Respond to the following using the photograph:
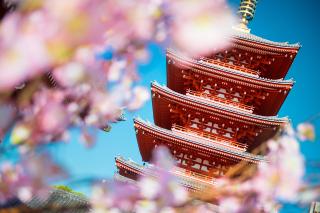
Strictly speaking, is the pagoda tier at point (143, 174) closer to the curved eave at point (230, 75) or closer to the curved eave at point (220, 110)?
the curved eave at point (220, 110)

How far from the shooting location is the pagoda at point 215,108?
36.1 feet

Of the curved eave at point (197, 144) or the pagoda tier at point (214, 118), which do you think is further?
the pagoda tier at point (214, 118)

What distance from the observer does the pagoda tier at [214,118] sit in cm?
1132

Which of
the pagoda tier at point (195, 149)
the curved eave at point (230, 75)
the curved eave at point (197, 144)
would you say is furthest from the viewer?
the curved eave at point (230, 75)

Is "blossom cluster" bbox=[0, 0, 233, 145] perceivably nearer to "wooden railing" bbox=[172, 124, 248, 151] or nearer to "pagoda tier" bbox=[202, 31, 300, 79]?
"wooden railing" bbox=[172, 124, 248, 151]

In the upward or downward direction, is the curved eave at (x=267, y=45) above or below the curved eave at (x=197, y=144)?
above

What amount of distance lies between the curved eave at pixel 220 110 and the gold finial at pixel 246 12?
12.5 ft

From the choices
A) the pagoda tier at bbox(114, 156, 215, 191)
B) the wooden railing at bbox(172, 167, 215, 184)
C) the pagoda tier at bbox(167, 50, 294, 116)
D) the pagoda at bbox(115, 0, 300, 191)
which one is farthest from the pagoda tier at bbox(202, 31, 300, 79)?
the pagoda tier at bbox(114, 156, 215, 191)

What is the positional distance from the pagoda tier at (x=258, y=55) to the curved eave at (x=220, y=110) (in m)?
1.83

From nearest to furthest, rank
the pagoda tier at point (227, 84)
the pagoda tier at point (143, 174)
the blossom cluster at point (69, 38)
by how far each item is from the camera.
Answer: the blossom cluster at point (69, 38) < the pagoda tier at point (143, 174) < the pagoda tier at point (227, 84)

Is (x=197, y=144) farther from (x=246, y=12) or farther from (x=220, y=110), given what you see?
(x=246, y=12)

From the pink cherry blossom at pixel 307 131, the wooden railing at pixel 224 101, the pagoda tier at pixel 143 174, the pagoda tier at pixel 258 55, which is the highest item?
the pagoda tier at pixel 258 55

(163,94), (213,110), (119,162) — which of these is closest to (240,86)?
(213,110)

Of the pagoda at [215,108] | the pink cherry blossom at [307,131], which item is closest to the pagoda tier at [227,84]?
the pagoda at [215,108]
